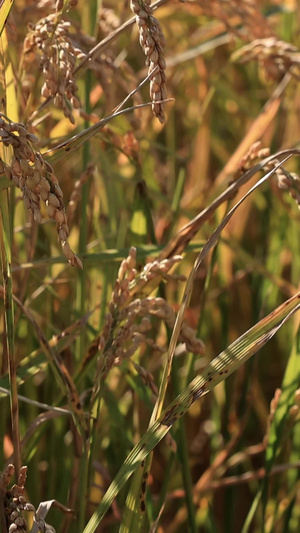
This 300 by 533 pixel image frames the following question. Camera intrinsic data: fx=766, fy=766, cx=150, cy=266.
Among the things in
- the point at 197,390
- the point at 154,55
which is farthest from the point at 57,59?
the point at 197,390

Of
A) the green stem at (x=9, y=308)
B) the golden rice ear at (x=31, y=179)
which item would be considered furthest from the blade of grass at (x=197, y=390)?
the golden rice ear at (x=31, y=179)

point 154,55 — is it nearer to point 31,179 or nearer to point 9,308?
point 31,179

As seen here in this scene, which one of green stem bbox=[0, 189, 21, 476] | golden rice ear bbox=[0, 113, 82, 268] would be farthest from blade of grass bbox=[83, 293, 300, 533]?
golden rice ear bbox=[0, 113, 82, 268]

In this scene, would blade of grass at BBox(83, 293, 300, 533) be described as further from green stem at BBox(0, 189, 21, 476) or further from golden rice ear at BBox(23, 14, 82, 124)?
golden rice ear at BBox(23, 14, 82, 124)

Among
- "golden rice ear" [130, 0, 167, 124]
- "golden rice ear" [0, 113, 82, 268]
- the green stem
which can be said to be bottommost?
the green stem

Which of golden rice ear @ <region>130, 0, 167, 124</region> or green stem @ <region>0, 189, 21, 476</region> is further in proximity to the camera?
green stem @ <region>0, 189, 21, 476</region>

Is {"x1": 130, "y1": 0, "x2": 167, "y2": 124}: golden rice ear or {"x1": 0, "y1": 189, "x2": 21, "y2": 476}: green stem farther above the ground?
{"x1": 130, "y1": 0, "x2": 167, "y2": 124}: golden rice ear

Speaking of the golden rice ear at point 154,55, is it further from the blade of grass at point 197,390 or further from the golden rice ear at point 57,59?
the blade of grass at point 197,390

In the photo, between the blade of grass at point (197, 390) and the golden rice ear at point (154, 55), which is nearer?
the golden rice ear at point (154, 55)

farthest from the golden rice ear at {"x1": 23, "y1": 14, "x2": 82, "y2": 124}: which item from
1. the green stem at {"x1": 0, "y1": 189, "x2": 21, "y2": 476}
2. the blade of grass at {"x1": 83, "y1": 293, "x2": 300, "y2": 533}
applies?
the blade of grass at {"x1": 83, "y1": 293, "x2": 300, "y2": 533}

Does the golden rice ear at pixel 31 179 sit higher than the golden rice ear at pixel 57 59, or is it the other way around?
the golden rice ear at pixel 57 59

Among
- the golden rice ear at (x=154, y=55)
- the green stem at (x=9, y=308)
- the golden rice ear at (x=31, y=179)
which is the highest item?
the golden rice ear at (x=154, y=55)
